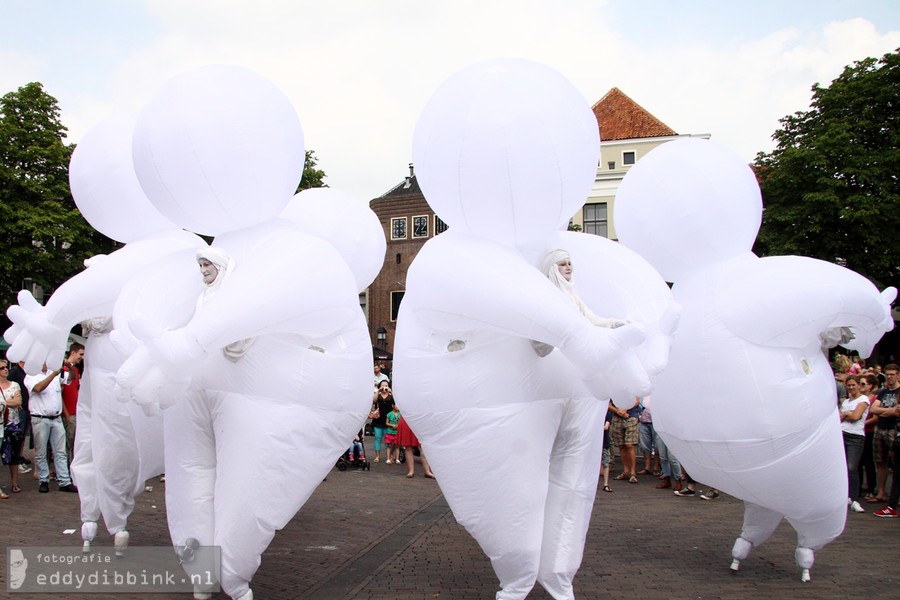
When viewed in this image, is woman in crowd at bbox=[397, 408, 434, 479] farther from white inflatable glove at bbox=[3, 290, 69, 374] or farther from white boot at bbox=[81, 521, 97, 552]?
white inflatable glove at bbox=[3, 290, 69, 374]

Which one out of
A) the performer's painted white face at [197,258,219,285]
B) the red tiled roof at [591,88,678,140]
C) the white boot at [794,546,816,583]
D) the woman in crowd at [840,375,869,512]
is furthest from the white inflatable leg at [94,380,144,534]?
the red tiled roof at [591,88,678,140]

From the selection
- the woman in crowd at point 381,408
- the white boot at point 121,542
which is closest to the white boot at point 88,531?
the white boot at point 121,542

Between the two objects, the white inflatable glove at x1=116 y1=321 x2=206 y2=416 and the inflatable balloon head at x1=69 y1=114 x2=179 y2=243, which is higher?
the inflatable balloon head at x1=69 y1=114 x2=179 y2=243

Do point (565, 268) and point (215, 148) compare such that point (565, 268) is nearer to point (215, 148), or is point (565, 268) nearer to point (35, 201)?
point (215, 148)

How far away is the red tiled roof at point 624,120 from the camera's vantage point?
36.3 metres

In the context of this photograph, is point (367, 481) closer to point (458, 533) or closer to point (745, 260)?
point (458, 533)

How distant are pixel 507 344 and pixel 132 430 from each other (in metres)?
3.41

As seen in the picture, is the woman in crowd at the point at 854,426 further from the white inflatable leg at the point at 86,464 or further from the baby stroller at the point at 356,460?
the white inflatable leg at the point at 86,464

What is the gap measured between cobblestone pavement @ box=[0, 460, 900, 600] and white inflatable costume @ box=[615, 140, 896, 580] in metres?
0.65

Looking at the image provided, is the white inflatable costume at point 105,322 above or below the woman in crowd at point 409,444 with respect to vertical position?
above

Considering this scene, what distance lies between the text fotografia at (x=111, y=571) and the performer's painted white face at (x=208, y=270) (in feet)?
5.73

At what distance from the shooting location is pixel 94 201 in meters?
6.94

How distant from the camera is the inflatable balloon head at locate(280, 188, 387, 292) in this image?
21.4 feet

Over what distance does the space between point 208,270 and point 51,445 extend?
635 centimetres
